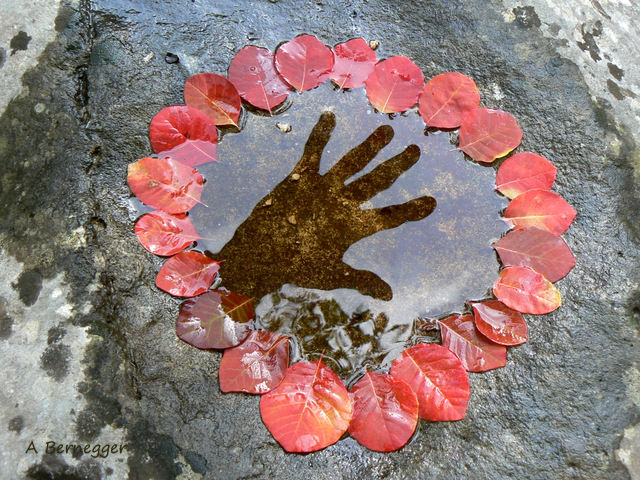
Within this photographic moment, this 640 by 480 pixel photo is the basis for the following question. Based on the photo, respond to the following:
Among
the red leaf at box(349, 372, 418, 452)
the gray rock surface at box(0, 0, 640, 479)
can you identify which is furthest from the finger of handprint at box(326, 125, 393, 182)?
the red leaf at box(349, 372, 418, 452)

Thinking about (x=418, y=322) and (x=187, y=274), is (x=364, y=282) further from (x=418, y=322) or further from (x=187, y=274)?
(x=187, y=274)

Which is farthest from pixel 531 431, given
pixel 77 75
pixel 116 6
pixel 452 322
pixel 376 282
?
pixel 116 6

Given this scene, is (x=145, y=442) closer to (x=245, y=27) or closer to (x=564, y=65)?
(x=245, y=27)

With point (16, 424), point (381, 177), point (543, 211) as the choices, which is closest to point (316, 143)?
point (381, 177)

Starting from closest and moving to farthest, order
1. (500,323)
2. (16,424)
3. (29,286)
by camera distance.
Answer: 1. (16,424)
2. (29,286)
3. (500,323)

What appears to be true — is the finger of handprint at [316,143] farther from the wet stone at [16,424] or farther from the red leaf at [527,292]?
the wet stone at [16,424]

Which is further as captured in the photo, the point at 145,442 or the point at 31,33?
the point at 31,33
